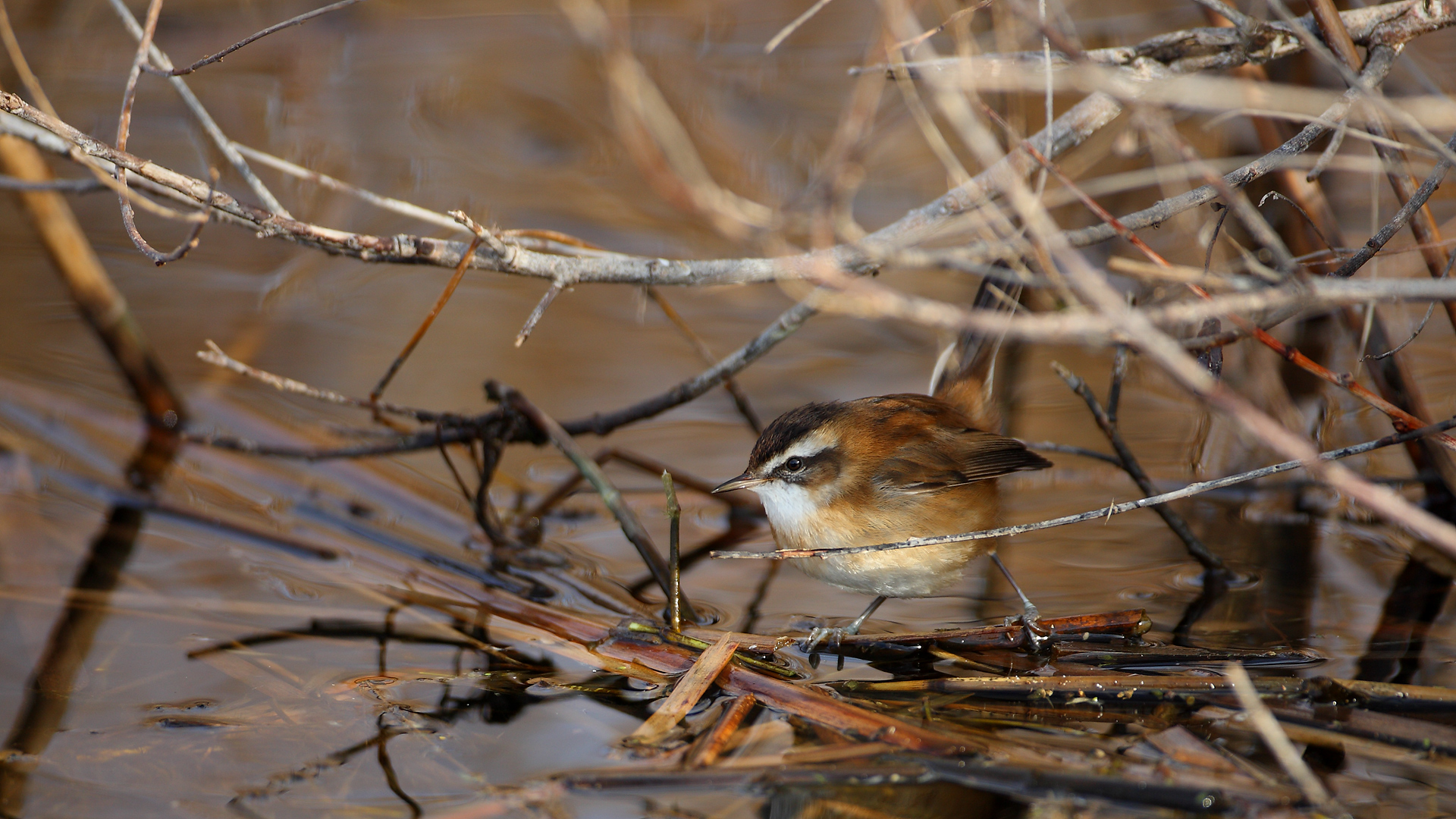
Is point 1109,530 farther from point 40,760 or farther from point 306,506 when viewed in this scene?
point 40,760

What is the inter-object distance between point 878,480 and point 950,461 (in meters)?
0.31

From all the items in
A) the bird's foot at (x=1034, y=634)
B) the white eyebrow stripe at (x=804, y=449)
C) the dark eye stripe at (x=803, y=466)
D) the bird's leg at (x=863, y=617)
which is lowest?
the bird's foot at (x=1034, y=634)

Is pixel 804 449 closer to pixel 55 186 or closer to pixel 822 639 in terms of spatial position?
pixel 822 639

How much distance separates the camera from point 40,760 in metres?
3.24

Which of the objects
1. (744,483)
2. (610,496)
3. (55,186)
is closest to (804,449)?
(744,483)

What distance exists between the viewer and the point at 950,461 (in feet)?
14.3

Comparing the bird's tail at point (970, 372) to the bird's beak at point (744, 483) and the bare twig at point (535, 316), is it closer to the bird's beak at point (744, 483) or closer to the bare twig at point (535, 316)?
the bird's beak at point (744, 483)

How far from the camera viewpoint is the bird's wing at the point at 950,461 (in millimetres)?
4266

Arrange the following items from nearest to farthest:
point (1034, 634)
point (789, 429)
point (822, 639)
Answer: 1. point (1034, 634)
2. point (822, 639)
3. point (789, 429)

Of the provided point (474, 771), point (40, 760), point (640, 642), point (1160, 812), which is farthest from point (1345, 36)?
point (40, 760)

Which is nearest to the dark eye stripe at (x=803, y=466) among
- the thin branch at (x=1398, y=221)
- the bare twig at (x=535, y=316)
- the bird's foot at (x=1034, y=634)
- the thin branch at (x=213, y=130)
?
the bird's foot at (x=1034, y=634)

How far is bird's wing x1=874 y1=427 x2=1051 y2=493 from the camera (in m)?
4.27

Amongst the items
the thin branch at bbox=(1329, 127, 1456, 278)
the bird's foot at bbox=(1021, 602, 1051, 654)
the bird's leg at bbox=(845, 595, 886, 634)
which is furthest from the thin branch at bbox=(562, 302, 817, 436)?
the thin branch at bbox=(1329, 127, 1456, 278)

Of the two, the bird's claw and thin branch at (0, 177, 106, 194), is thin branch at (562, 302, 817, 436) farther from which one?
thin branch at (0, 177, 106, 194)
